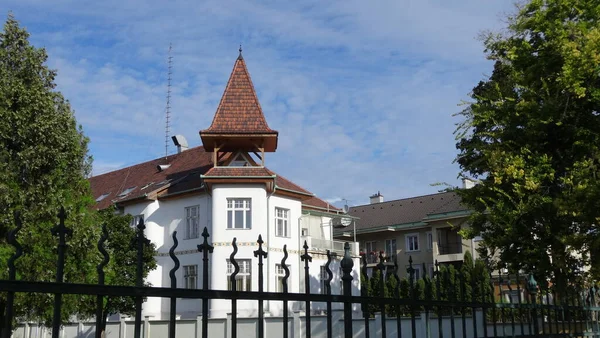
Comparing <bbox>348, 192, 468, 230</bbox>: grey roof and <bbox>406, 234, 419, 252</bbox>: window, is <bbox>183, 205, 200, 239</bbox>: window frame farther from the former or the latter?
<bbox>406, 234, 419, 252</bbox>: window

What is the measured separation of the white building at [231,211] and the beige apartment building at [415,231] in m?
9.37

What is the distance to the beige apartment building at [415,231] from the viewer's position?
4244cm

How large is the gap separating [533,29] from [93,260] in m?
12.6

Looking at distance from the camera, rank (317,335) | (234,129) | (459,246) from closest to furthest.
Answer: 1. (317,335)
2. (234,129)
3. (459,246)

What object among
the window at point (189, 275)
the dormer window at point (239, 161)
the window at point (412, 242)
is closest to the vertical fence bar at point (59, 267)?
the dormer window at point (239, 161)

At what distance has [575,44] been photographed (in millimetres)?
9172

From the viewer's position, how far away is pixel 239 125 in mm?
30531

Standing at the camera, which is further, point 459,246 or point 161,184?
point 459,246

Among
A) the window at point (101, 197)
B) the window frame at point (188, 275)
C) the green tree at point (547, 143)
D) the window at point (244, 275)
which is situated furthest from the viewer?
the window at point (101, 197)

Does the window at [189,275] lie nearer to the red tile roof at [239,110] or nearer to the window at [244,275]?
the window at [244,275]

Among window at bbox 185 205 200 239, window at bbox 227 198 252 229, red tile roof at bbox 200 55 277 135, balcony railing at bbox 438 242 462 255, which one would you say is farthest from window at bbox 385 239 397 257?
red tile roof at bbox 200 55 277 135

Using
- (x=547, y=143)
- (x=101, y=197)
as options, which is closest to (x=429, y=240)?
(x=101, y=197)

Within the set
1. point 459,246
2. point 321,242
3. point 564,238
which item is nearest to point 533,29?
point 564,238

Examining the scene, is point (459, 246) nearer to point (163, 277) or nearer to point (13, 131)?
point (163, 277)
